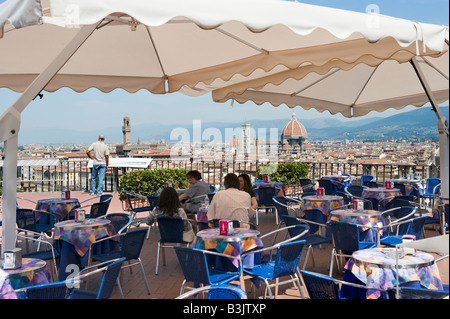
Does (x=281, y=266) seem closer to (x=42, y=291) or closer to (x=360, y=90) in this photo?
(x=42, y=291)

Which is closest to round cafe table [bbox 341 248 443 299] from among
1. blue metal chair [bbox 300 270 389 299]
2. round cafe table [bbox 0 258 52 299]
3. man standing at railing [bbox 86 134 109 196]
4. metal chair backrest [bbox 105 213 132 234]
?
blue metal chair [bbox 300 270 389 299]

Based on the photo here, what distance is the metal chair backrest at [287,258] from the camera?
376cm

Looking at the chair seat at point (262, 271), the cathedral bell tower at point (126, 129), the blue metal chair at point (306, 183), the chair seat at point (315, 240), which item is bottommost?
the chair seat at point (262, 271)

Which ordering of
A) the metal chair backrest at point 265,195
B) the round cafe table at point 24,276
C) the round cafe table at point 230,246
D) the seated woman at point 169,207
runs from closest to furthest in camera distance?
the round cafe table at point 24,276 → the round cafe table at point 230,246 → the seated woman at point 169,207 → the metal chair backrest at point 265,195

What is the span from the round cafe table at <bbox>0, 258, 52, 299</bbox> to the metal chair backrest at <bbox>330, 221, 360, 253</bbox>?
9.06 feet

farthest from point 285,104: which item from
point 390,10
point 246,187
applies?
point 390,10

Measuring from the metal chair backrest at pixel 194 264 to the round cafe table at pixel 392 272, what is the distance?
42.1 inches

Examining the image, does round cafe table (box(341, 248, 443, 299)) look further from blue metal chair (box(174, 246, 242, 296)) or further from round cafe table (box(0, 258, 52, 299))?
round cafe table (box(0, 258, 52, 299))

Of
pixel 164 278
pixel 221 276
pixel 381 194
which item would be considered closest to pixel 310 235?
pixel 164 278

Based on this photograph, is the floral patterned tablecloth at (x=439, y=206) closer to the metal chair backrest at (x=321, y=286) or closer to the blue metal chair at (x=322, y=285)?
the blue metal chair at (x=322, y=285)

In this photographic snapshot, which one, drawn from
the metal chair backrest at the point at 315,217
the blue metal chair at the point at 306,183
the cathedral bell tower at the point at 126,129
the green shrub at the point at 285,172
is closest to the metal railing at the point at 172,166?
the green shrub at the point at 285,172

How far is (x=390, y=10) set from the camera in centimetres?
398
